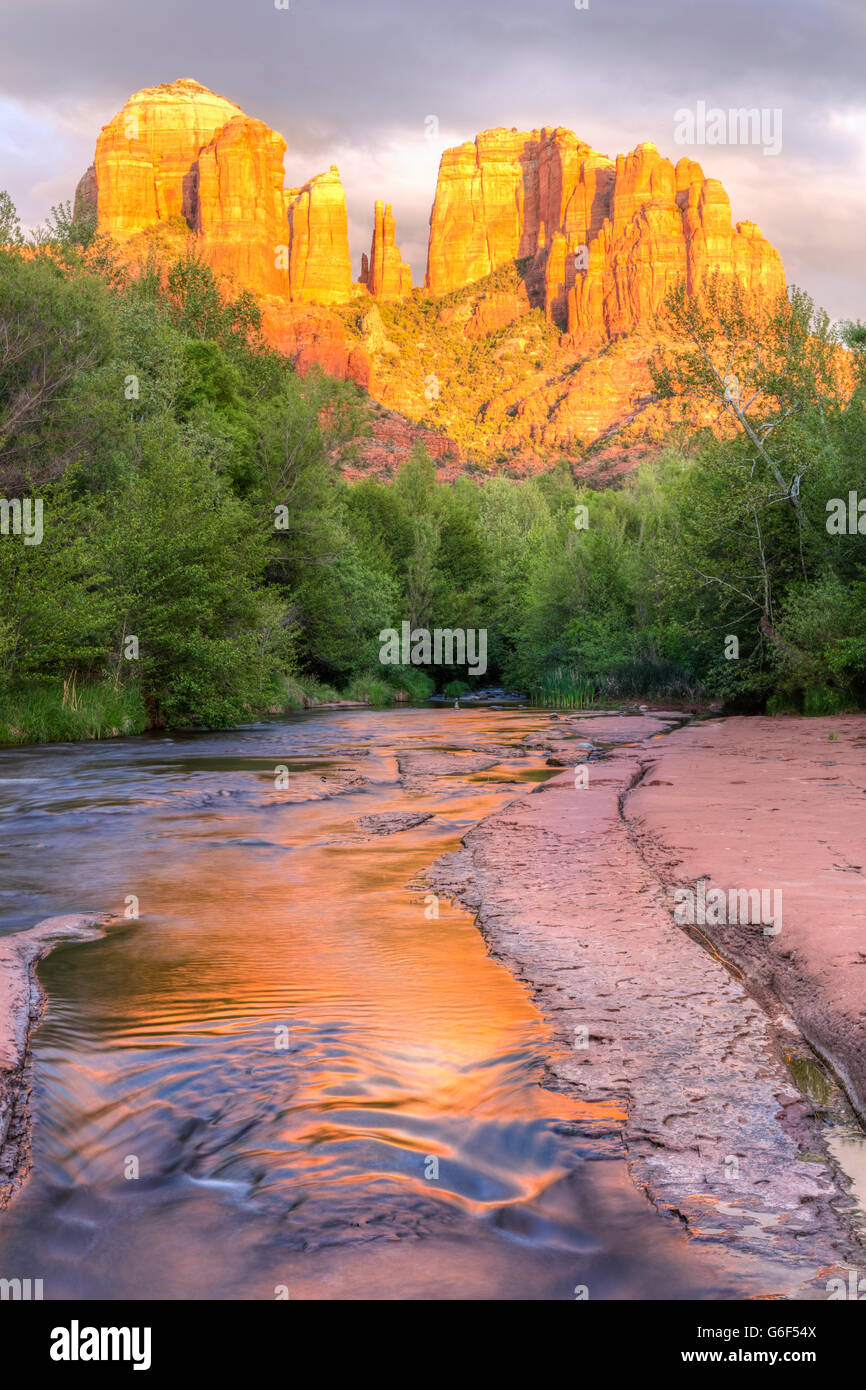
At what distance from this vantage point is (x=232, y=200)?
6344 inches

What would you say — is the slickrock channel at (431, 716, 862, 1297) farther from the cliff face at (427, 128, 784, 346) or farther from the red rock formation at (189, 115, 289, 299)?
the red rock formation at (189, 115, 289, 299)

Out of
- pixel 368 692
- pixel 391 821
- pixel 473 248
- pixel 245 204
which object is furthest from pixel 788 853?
pixel 473 248

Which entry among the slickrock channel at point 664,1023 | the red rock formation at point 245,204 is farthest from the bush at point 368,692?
the red rock formation at point 245,204

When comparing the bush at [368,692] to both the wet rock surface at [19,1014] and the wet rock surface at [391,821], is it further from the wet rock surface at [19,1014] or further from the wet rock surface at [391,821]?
the wet rock surface at [19,1014]

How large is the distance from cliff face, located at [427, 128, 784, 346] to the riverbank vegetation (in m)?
125

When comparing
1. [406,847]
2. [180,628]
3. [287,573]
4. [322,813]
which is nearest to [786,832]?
[406,847]

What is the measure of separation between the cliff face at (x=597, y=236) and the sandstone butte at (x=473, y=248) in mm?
304

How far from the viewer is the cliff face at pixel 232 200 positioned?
159 meters

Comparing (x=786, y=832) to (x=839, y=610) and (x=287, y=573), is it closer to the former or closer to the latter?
(x=839, y=610)

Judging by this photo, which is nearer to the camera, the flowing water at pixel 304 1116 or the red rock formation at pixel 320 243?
the flowing water at pixel 304 1116

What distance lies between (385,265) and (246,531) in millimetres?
163427

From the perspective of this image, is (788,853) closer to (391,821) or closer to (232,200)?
(391,821)

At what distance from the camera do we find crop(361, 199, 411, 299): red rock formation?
17900 cm

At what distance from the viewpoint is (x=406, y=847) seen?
32.5 ft
